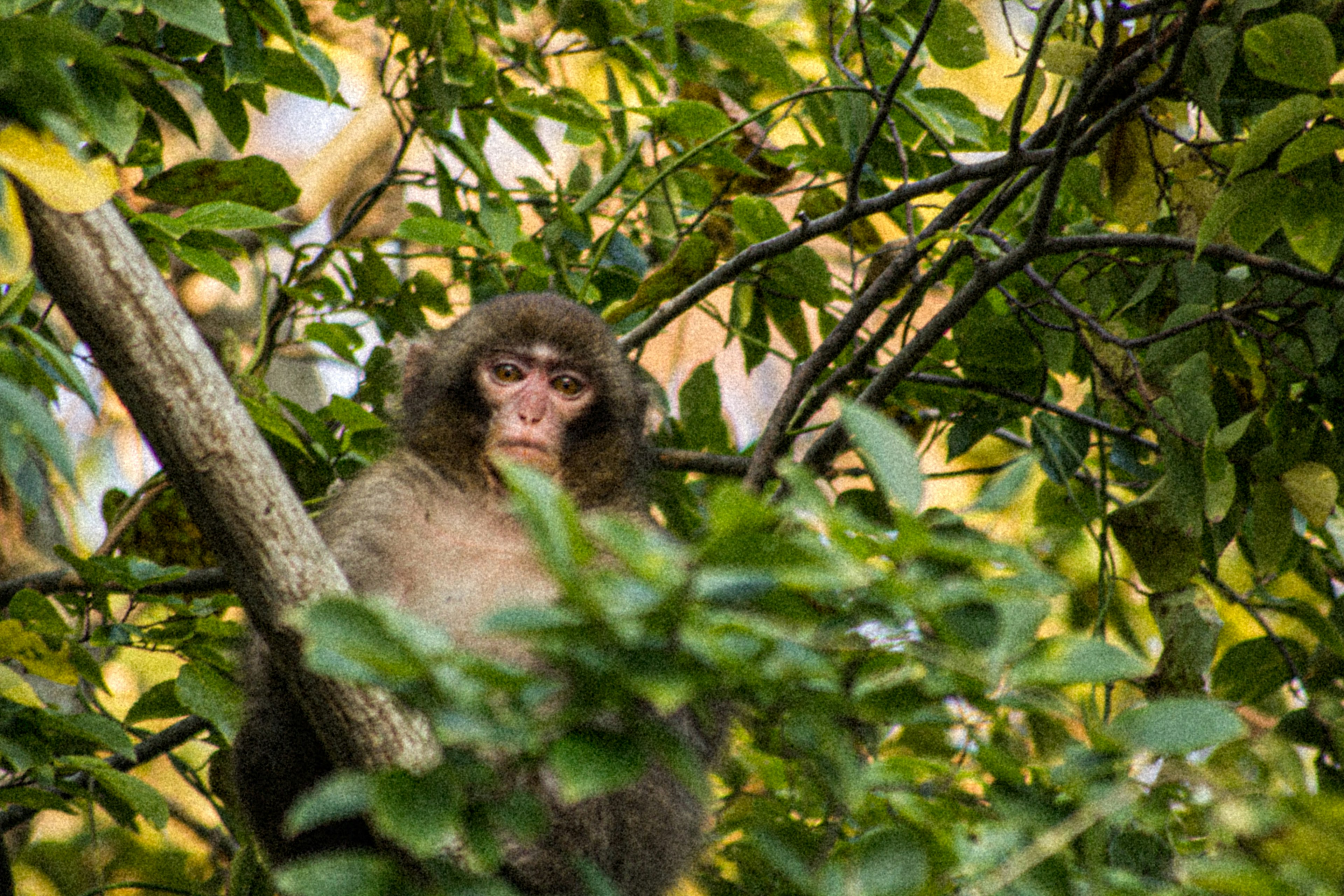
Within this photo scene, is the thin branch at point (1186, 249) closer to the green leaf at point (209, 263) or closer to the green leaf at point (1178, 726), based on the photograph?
the green leaf at point (1178, 726)

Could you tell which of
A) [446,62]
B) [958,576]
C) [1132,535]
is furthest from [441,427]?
[958,576]

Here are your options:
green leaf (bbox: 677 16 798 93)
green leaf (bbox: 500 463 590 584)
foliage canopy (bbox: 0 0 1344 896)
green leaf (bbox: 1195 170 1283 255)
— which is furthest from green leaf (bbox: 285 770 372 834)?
green leaf (bbox: 677 16 798 93)

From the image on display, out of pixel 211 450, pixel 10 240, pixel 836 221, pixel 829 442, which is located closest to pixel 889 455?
pixel 10 240

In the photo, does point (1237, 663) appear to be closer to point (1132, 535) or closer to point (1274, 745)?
point (1132, 535)

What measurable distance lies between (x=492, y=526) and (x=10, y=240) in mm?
2418

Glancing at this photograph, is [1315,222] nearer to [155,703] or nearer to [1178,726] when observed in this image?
[1178,726]

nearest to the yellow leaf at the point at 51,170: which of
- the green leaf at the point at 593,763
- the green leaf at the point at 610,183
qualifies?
the green leaf at the point at 593,763

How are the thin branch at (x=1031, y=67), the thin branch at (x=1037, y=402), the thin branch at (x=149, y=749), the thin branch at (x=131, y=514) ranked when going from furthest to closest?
the thin branch at (x=131, y=514) → the thin branch at (x=149, y=749) → the thin branch at (x=1037, y=402) → the thin branch at (x=1031, y=67)

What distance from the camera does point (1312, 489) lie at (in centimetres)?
293

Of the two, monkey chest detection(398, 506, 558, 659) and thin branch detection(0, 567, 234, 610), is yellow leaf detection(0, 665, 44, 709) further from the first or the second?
monkey chest detection(398, 506, 558, 659)

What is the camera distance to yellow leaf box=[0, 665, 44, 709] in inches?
127

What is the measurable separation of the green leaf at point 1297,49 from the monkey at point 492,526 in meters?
1.80

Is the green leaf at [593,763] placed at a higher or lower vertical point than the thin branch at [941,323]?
higher

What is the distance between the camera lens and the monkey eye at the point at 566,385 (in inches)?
173
